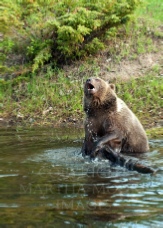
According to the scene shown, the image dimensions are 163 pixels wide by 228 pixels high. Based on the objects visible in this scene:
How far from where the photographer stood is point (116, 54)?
14938mm

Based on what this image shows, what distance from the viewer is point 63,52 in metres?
14.4

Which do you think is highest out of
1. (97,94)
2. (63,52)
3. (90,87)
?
(63,52)

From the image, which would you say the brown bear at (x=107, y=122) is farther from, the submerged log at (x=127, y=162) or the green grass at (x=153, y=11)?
the green grass at (x=153, y=11)

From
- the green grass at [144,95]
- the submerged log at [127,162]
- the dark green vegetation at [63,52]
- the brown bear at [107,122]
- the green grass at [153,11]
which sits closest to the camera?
the submerged log at [127,162]

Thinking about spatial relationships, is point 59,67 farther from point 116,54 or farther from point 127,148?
point 127,148

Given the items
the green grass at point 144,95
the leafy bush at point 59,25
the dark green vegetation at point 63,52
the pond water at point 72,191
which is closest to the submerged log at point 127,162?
the pond water at point 72,191

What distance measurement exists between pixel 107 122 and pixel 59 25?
5765 millimetres

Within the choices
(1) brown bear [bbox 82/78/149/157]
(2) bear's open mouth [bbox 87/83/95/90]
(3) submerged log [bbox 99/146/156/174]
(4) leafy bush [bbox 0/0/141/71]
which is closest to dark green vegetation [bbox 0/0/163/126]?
(4) leafy bush [bbox 0/0/141/71]

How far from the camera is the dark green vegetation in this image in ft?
43.5

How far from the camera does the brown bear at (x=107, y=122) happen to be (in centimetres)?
879

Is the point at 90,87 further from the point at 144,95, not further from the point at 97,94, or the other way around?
the point at 144,95

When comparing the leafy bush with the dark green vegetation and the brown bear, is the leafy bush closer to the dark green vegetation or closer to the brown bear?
the dark green vegetation

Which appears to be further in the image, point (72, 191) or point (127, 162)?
point (127, 162)

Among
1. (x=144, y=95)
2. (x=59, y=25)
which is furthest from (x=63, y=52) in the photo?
(x=144, y=95)
